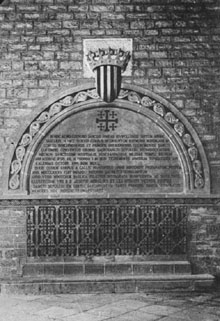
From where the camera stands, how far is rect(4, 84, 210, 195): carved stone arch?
6.85 metres

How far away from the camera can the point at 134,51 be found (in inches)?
275

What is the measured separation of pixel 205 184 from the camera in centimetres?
688

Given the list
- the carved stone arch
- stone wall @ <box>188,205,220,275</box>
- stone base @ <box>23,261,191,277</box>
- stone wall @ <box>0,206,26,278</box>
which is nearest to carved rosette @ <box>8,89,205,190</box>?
the carved stone arch

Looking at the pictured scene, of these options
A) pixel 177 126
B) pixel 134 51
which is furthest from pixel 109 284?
pixel 134 51

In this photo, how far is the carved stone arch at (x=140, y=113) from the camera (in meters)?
6.85

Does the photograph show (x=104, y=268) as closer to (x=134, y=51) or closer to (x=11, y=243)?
(x=11, y=243)

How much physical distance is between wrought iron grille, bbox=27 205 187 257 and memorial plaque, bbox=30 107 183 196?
0.25 meters

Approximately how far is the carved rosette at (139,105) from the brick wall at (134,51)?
152 mm

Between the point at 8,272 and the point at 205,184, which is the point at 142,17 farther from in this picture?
the point at 8,272

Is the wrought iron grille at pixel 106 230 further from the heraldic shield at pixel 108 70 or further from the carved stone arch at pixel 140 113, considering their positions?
the heraldic shield at pixel 108 70

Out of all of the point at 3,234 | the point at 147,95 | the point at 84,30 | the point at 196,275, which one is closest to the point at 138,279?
the point at 196,275

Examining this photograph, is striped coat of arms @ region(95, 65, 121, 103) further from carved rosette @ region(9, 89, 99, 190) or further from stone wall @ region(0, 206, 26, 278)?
stone wall @ region(0, 206, 26, 278)

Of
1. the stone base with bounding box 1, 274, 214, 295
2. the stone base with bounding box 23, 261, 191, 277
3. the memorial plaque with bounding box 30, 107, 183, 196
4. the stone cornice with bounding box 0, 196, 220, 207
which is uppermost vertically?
the memorial plaque with bounding box 30, 107, 183, 196

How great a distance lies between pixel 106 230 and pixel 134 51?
2389 millimetres
